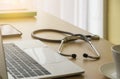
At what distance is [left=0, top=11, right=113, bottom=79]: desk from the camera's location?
0.84 m

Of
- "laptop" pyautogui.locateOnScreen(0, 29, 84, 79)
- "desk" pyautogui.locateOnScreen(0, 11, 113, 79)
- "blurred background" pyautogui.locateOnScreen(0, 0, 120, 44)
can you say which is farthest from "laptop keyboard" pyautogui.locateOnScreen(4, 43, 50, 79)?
"blurred background" pyautogui.locateOnScreen(0, 0, 120, 44)

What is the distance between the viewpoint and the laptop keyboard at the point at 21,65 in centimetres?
78

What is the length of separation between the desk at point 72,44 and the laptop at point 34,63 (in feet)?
0.13

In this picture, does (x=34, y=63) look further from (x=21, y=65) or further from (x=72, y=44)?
(x=72, y=44)

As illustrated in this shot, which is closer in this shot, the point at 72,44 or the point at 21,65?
the point at 21,65

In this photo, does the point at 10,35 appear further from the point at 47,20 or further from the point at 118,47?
the point at 118,47

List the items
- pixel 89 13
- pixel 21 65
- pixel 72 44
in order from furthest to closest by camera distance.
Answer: pixel 89 13 < pixel 72 44 < pixel 21 65

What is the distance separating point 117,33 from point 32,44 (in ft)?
5.19

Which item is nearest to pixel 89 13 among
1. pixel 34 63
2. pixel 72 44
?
pixel 72 44

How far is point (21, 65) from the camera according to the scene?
0.84 m

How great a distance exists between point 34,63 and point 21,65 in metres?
0.04

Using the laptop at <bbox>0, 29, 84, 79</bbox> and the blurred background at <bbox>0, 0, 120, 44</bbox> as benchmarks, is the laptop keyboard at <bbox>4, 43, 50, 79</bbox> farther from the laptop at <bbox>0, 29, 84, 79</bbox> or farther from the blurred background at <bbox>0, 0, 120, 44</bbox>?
the blurred background at <bbox>0, 0, 120, 44</bbox>

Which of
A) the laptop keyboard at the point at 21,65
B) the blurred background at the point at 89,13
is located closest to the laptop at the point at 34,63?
the laptop keyboard at the point at 21,65

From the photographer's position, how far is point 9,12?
158 cm
